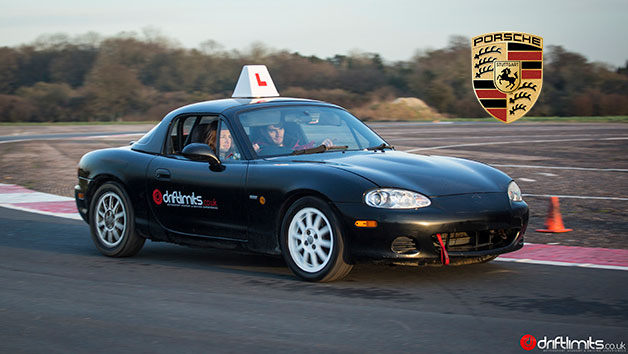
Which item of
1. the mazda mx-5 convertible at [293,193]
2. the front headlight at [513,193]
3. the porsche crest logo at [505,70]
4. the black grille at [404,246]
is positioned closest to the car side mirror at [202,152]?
the mazda mx-5 convertible at [293,193]

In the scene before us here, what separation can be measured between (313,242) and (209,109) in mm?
1974

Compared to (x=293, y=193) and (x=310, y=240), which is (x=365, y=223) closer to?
(x=310, y=240)

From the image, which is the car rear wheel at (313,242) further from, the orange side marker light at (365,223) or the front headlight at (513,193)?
the front headlight at (513,193)

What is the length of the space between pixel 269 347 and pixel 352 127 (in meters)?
3.54

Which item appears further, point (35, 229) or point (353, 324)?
point (35, 229)

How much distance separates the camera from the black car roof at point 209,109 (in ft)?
25.4

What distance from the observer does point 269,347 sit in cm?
474

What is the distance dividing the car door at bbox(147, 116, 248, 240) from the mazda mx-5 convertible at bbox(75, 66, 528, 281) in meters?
0.01

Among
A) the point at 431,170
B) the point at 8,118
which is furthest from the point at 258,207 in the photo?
the point at 8,118

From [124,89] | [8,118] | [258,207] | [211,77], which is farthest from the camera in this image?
[211,77]

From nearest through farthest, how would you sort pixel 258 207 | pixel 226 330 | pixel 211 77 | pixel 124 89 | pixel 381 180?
pixel 226 330 < pixel 381 180 < pixel 258 207 < pixel 124 89 < pixel 211 77

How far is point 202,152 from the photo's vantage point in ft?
23.5

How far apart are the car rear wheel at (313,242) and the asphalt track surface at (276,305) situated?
0.40 ft

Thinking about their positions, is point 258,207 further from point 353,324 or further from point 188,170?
point 353,324
